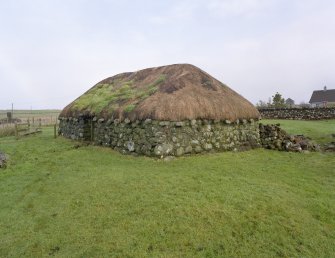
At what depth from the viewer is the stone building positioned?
1266 centimetres

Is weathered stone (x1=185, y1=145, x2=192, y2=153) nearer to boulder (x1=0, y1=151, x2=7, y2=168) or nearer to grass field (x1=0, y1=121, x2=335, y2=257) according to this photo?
grass field (x1=0, y1=121, x2=335, y2=257)

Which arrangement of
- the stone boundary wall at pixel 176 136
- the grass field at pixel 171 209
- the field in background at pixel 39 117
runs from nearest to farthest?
the grass field at pixel 171 209, the stone boundary wall at pixel 176 136, the field in background at pixel 39 117

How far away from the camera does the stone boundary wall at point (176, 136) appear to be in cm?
1251

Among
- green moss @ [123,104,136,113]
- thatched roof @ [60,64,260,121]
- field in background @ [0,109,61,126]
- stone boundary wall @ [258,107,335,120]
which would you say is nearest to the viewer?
thatched roof @ [60,64,260,121]

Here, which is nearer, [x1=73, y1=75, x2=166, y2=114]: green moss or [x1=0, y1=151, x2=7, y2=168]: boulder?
[x1=0, y1=151, x2=7, y2=168]: boulder

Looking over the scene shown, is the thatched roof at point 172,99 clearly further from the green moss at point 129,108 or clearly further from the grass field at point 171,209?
the grass field at point 171,209

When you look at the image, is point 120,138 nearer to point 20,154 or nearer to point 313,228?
point 20,154

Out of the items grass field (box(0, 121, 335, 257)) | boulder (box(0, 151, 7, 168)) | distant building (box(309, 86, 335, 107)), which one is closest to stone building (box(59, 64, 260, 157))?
grass field (box(0, 121, 335, 257))

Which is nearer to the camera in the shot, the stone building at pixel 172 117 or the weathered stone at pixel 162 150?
the weathered stone at pixel 162 150

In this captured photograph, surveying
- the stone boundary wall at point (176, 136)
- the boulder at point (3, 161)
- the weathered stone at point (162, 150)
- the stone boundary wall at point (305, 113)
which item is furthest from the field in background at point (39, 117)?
the stone boundary wall at point (305, 113)

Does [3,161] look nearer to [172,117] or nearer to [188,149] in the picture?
[172,117]

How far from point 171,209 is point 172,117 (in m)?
5.27

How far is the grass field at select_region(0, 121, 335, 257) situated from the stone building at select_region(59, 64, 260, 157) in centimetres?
96

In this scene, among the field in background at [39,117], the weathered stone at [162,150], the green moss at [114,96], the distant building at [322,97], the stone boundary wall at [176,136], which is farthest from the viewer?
the distant building at [322,97]
